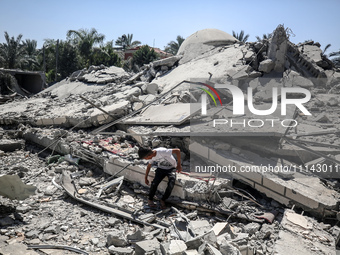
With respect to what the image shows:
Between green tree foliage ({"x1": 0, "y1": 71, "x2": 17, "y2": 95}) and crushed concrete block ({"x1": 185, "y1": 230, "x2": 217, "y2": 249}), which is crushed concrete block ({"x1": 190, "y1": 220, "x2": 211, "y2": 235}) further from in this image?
green tree foliage ({"x1": 0, "y1": 71, "x2": 17, "y2": 95})

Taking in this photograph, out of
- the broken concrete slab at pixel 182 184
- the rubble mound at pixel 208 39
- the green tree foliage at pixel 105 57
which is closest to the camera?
the broken concrete slab at pixel 182 184

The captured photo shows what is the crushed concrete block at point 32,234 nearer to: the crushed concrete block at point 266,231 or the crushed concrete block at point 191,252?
the crushed concrete block at point 191,252

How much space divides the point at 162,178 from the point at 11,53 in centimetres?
2305

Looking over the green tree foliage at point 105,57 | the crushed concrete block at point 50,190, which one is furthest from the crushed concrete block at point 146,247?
the green tree foliage at point 105,57

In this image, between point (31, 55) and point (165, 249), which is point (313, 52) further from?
point (31, 55)

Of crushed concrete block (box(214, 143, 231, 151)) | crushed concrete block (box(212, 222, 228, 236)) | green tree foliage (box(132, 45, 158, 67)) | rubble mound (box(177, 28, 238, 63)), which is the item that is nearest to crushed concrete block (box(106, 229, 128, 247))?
crushed concrete block (box(212, 222, 228, 236))

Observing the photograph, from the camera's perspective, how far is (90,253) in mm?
3537

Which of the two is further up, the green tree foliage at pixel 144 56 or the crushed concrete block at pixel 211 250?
the green tree foliage at pixel 144 56

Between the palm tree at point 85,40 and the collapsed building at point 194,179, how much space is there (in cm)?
1704

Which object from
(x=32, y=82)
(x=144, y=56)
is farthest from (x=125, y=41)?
(x=32, y=82)

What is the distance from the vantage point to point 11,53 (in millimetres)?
22875

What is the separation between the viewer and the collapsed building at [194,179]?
12.1ft

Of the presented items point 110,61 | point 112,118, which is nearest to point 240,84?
point 112,118

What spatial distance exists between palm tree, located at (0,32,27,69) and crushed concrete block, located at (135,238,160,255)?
23.6m
